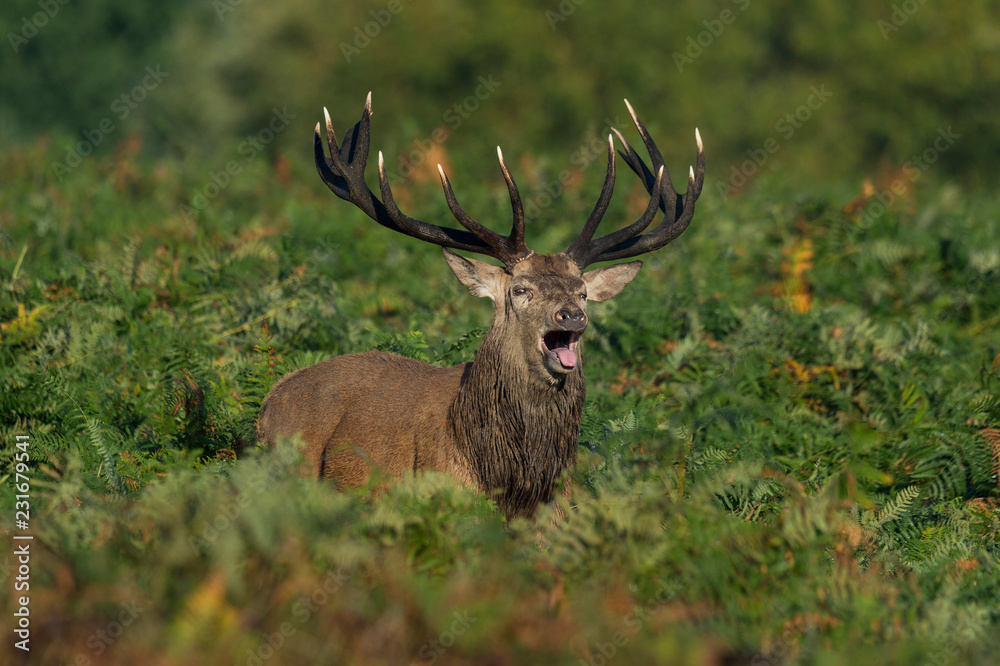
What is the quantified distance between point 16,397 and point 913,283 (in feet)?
29.7

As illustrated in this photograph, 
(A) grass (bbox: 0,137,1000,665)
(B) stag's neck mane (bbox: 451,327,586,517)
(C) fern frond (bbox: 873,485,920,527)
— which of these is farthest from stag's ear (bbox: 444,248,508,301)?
(C) fern frond (bbox: 873,485,920,527)

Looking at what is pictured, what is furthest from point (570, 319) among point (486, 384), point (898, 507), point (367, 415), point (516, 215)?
point (898, 507)

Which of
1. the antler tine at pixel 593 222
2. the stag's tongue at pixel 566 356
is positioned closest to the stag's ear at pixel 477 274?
the antler tine at pixel 593 222

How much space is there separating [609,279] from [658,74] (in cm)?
2428

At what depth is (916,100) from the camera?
1179 inches

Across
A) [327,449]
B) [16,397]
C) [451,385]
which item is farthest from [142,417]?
[451,385]

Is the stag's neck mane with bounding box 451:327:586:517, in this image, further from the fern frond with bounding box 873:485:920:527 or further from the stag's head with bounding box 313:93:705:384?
the fern frond with bounding box 873:485:920:527

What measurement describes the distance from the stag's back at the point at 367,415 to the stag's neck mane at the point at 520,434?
149 millimetres

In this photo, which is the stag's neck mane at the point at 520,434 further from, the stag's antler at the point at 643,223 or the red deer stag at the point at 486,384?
the stag's antler at the point at 643,223

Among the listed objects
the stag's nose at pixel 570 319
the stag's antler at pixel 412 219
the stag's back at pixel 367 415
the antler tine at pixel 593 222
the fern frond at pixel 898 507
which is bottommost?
the stag's back at pixel 367 415

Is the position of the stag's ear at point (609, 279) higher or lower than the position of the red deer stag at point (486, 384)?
higher

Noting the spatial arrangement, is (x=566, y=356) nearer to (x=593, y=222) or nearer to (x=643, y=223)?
(x=593, y=222)

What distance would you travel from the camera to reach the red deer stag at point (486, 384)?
6.58 meters

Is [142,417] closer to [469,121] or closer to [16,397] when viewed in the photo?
[16,397]
